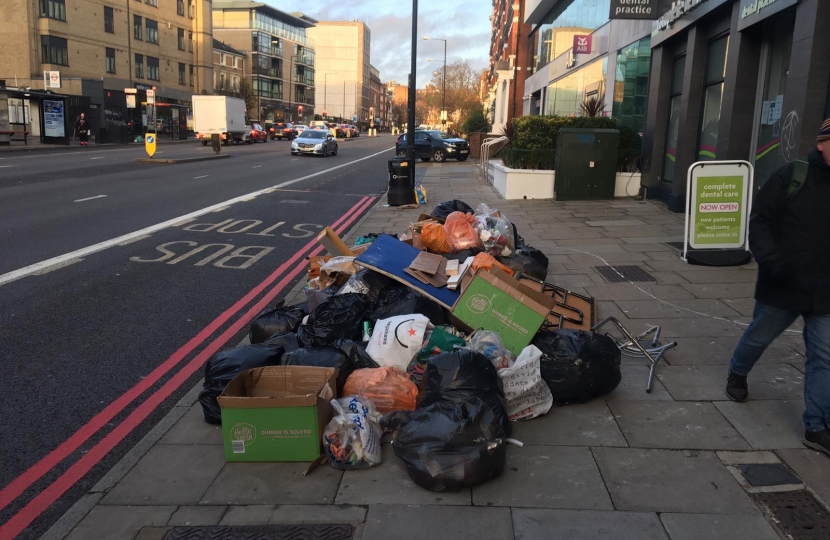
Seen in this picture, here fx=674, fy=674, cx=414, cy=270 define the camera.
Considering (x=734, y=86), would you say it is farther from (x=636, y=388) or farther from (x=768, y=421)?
(x=768, y=421)

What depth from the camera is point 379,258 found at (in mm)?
5906

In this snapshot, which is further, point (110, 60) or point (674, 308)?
point (110, 60)

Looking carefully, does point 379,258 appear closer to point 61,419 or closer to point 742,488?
point 61,419

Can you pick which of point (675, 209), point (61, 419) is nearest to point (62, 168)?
point (675, 209)

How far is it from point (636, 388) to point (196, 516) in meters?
3.01

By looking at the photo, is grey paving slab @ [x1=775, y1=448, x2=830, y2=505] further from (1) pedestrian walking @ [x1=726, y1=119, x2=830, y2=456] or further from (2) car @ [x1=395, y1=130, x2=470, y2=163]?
(2) car @ [x1=395, y1=130, x2=470, y2=163]

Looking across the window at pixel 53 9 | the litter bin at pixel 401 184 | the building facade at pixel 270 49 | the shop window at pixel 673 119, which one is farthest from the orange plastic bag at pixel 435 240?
the building facade at pixel 270 49

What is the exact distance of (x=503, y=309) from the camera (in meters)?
4.95

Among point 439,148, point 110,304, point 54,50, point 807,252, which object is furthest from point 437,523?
point 54,50

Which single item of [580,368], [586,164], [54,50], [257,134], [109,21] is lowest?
[580,368]

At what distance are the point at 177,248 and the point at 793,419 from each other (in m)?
8.13

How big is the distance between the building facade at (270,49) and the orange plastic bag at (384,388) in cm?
9178

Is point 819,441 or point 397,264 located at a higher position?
point 397,264

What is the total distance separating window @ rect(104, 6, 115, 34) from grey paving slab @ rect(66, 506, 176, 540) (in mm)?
56826
